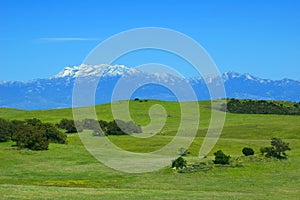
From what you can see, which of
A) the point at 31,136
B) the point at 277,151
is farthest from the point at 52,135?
the point at 277,151

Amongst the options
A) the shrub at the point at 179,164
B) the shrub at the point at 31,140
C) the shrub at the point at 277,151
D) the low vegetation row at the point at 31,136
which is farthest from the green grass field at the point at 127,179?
the low vegetation row at the point at 31,136

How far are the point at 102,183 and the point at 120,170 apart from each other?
389 inches

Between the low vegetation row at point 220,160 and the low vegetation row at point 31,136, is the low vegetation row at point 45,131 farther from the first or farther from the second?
→ the low vegetation row at point 220,160

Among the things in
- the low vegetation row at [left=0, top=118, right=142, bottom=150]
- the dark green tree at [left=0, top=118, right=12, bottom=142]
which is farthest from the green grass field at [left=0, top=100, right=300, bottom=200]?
the dark green tree at [left=0, top=118, right=12, bottom=142]

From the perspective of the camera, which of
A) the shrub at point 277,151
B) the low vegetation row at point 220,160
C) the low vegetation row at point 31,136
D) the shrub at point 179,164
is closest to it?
the low vegetation row at point 220,160

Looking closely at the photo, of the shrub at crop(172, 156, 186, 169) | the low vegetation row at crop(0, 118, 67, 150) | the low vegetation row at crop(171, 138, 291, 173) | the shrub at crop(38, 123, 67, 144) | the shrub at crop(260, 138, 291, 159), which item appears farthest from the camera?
the shrub at crop(38, 123, 67, 144)

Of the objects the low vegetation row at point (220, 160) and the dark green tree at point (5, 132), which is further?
the dark green tree at point (5, 132)

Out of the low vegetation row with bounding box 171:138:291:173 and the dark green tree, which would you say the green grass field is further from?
the dark green tree

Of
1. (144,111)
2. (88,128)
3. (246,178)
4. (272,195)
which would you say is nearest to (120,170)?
(246,178)

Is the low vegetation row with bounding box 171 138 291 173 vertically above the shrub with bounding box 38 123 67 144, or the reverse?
the shrub with bounding box 38 123 67 144

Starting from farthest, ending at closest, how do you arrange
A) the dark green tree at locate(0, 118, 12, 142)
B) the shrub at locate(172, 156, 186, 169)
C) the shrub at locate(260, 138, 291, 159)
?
the dark green tree at locate(0, 118, 12, 142), the shrub at locate(260, 138, 291, 159), the shrub at locate(172, 156, 186, 169)

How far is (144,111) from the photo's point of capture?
188500 mm

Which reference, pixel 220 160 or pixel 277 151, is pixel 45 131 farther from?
pixel 277 151

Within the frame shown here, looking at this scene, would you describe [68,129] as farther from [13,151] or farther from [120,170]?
[120,170]
